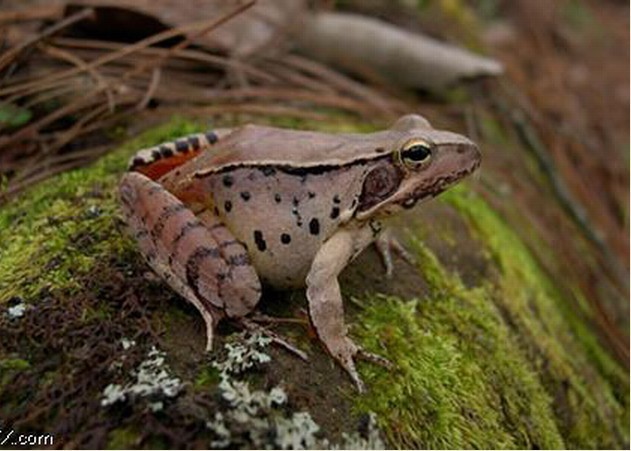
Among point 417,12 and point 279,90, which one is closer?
point 279,90

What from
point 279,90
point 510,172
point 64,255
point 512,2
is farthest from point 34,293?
point 512,2

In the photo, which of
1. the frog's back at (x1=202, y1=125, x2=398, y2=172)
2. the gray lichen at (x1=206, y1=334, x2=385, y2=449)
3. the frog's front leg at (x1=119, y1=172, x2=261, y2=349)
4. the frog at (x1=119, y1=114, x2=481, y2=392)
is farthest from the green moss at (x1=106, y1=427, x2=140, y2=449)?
the frog's back at (x1=202, y1=125, x2=398, y2=172)

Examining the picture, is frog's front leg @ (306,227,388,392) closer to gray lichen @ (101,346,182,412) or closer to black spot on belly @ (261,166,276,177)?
black spot on belly @ (261,166,276,177)

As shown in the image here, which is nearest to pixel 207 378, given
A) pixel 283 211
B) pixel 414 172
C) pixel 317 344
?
pixel 317 344

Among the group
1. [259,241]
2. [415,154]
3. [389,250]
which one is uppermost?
[415,154]

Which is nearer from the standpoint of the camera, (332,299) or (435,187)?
(332,299)

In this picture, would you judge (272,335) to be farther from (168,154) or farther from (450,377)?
(168,154)

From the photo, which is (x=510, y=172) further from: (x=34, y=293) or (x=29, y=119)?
(x=34, y=293)
